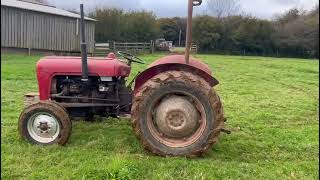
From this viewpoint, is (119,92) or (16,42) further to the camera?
(16,42)

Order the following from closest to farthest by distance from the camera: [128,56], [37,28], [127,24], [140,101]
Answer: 1. [140,101]
2. [128,56]
3. [127,24]
4. [37,28]

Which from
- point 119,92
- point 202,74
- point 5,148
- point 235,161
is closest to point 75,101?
point 119,92

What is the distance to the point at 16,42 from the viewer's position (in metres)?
28.6

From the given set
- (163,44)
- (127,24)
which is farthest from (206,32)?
(127,24)

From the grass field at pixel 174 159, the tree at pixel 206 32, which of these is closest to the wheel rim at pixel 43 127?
the grass field at pixel 174 159

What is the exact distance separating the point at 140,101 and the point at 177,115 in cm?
47

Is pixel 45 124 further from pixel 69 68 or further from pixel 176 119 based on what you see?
pixel 176 119

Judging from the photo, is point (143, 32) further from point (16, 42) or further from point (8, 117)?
point (16, 42)

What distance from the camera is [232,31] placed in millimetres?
6020

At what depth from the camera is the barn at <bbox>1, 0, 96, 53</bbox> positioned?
91.8 feet

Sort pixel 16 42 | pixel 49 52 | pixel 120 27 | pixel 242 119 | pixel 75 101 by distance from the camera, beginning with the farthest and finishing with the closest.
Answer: pixel 49 52
pixel 16 42
pixel 242 119
pixel 120 27
pixel 75 101

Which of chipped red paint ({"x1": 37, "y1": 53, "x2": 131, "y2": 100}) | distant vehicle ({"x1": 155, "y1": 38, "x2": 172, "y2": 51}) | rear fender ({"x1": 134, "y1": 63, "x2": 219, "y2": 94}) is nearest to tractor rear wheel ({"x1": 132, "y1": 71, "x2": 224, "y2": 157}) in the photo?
rear fender ({"x1": 134, "y1": 63, "x2": 219, "y2": 94})

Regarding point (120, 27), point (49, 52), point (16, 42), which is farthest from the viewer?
point (49, 52)

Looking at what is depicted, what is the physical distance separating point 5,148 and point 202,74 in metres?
2.55
